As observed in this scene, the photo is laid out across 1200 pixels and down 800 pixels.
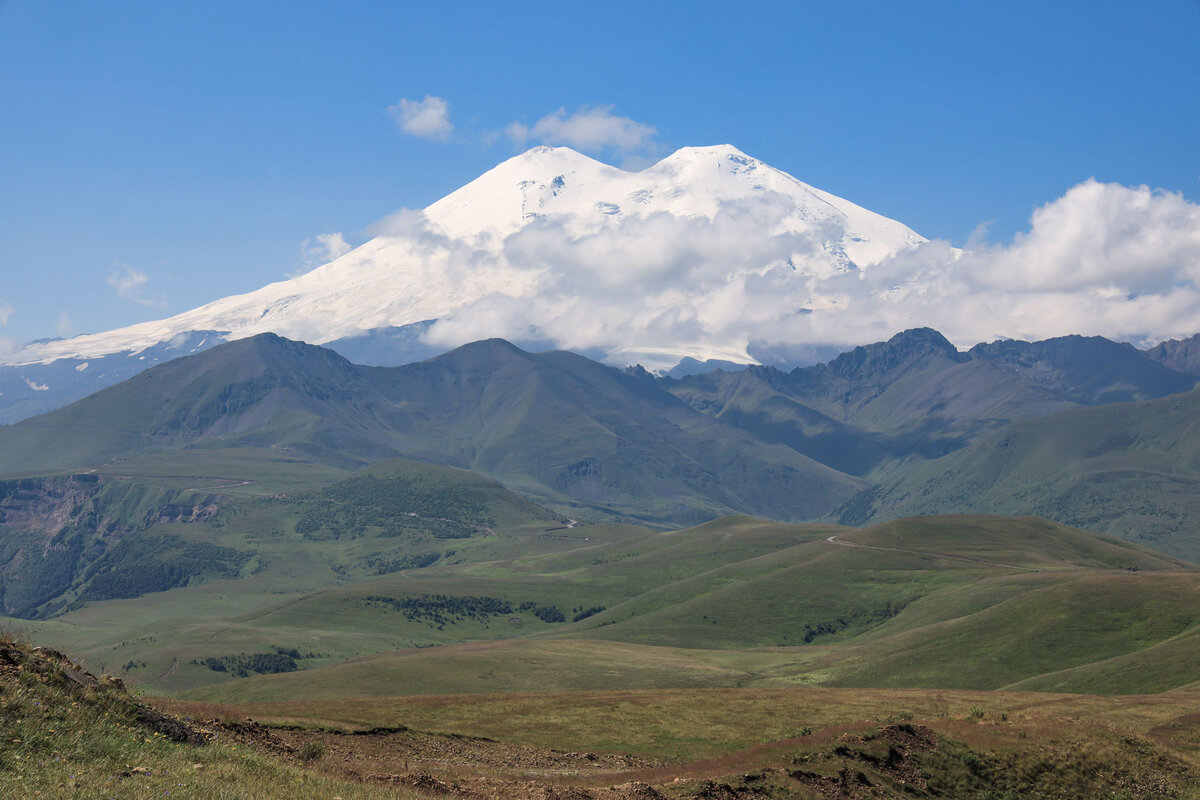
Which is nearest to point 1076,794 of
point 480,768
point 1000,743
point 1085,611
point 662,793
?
point 1000,743

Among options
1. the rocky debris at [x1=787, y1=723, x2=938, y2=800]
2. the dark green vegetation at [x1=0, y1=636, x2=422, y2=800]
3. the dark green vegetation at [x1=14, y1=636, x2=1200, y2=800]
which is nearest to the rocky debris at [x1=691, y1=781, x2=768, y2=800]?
the dark green vegetation at [x1=14, y1=636, x2=1200, y2=800]

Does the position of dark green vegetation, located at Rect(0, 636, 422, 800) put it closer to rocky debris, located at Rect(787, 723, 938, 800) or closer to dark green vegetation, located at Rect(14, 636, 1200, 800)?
dark green vegetation, located at Rect(14, 636, 1200, 800)

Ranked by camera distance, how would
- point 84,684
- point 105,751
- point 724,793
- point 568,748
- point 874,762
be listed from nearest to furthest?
point 105,751 < point 84,684 < point 724,793 < point 874,762 < point 568,748

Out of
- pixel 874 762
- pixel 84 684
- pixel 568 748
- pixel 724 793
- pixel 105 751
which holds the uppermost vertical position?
pixel 84 684

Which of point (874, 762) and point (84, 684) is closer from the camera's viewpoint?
point (84, 684)

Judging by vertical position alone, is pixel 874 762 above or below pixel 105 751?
below

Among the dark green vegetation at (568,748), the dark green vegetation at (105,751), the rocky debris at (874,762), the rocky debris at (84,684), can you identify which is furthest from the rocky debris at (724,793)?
the rocky debris at (84,684)

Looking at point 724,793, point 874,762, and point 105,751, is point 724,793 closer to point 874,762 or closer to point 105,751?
point 874,762

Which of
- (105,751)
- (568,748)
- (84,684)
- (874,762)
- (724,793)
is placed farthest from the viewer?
(568,748)

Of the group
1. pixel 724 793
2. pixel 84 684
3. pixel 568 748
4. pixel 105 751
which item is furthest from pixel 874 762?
pixel 84 684

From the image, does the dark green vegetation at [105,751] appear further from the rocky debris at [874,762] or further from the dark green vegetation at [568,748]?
the rocky debris at [874,762]

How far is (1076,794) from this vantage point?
50594 mm

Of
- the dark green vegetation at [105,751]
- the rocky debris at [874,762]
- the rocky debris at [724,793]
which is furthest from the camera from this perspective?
the rocky debris at [874,762]

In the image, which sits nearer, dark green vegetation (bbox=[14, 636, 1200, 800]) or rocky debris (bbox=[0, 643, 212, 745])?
dark green vegetation (bbox=[14, 636, 1200, 800])
